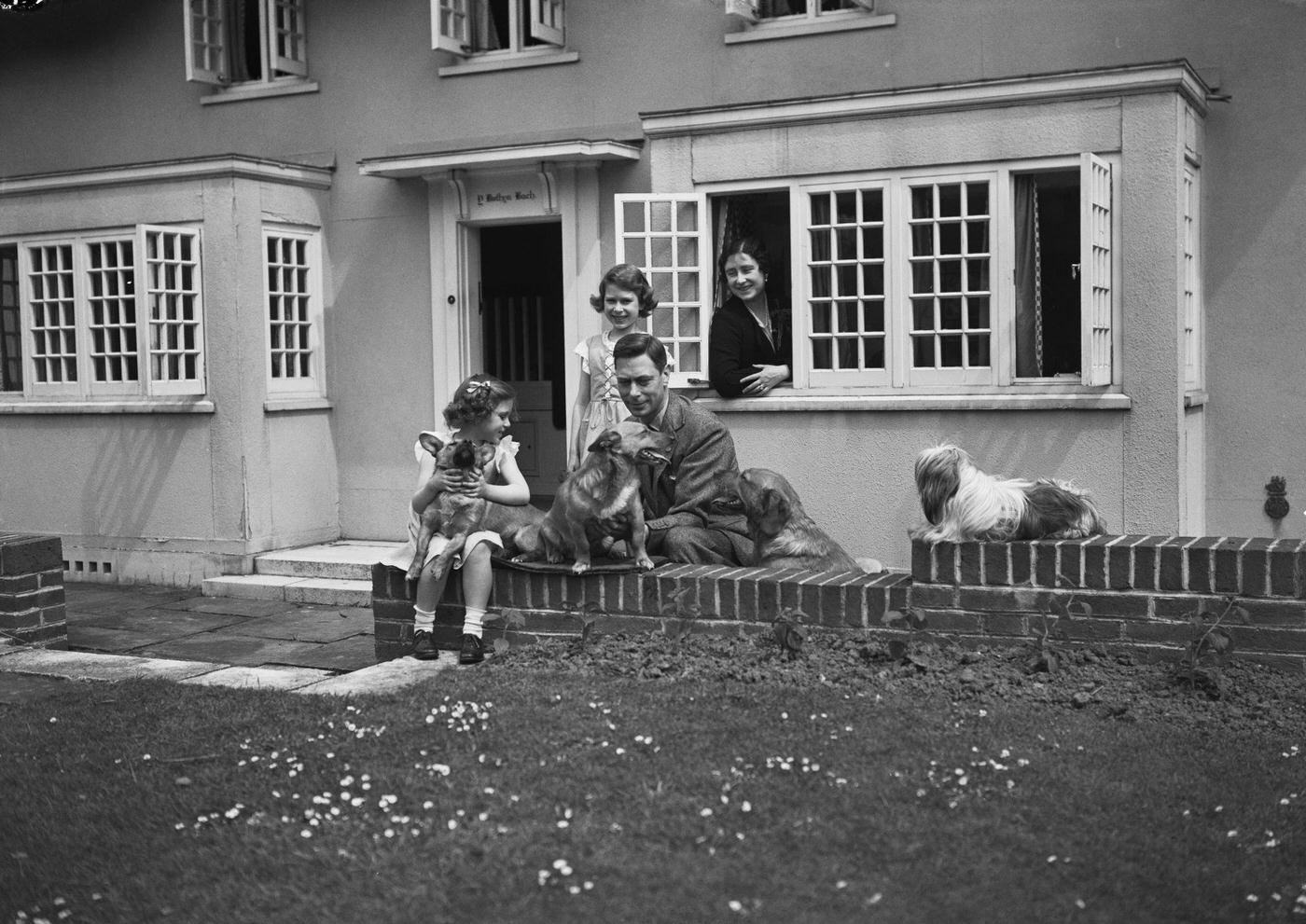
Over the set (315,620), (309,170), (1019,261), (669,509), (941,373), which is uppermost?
(309,170)

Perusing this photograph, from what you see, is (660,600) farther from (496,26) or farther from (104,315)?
(104,315)

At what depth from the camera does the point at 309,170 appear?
464 inches

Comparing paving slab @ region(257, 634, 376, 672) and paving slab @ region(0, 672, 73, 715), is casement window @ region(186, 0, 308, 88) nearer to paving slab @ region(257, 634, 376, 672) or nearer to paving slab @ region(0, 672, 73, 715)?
paving slab @ region(257, 634, 376, 672)

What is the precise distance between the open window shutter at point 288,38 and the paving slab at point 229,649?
16.3 ft

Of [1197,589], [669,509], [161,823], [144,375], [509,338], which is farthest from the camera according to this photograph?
[509,338]

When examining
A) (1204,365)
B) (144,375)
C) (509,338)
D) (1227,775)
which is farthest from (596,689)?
(509,338)

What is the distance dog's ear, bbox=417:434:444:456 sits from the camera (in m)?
6.47

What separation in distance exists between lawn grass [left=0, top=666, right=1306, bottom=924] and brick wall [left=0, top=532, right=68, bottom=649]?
2.27 metres

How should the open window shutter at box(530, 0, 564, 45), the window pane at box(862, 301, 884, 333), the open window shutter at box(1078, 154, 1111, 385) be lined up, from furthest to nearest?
the open window shutter at box(530, 0, 564, 45), the window pane at box(862, 301, 884, 333), the open window shutter at box(1078, 154, 1111, 385)

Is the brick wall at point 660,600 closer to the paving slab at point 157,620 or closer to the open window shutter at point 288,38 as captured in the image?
the paving slab at point 157,620

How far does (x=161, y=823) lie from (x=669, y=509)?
119 inches

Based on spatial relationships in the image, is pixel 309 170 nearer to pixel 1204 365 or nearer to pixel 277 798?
pixel 1204 365

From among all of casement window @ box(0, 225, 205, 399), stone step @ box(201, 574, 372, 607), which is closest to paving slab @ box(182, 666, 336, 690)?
stone step @ box(201, 574, 372, 607)

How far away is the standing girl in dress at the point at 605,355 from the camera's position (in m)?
8.38
